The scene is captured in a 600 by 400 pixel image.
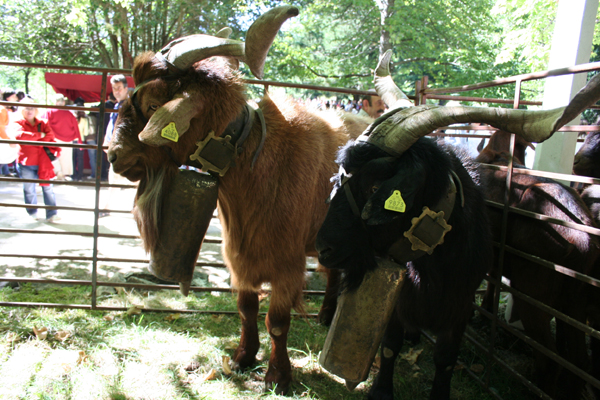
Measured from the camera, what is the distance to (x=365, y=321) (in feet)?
7.88

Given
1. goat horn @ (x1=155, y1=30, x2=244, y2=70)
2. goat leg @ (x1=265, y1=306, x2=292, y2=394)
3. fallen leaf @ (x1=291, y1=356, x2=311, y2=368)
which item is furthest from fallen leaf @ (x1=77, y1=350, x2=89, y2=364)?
goat horn @ (x1=155, y1=30, x2=244, y2=70)

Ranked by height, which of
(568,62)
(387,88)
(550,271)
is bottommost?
(550,271)

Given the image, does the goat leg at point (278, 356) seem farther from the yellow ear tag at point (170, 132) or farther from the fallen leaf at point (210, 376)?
the yellow ear tag at point (170, 132)

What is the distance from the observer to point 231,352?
12.3 feet

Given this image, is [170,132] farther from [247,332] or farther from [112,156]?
[247,332]

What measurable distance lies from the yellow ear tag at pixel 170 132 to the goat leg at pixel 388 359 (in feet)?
6.77

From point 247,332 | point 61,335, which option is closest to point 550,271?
point 247,332

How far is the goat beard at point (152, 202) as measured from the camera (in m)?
2.90

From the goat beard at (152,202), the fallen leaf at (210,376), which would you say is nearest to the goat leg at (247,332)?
the fallen leaf at (210,376)

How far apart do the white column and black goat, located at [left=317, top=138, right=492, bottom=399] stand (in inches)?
48.7

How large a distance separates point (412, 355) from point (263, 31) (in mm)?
3172

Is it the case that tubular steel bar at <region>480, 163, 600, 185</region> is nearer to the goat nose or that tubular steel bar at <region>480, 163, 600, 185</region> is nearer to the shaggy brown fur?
the shaggy brown fur

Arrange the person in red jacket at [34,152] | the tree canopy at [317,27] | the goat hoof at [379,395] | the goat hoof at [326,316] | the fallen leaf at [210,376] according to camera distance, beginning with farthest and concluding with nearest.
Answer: the tree canopy at [317,27] < the person in red jacket at [34,152] < the goat hoof at [326,316] < the fallen leaf at [210,376] < the goat hoof at [379,395]

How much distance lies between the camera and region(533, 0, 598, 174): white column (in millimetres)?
3508
